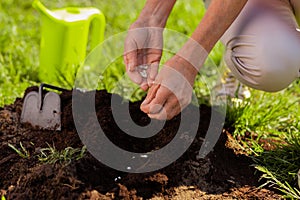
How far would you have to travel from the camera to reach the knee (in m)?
2.37

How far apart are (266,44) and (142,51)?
1.62ft

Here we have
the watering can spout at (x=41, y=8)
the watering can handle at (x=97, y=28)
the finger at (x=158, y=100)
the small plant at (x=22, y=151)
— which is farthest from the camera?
the watering can handle at (x=97, y=28)

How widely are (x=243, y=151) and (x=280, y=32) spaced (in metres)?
0.50

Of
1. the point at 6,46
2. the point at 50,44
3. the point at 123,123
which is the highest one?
the point at 123,123

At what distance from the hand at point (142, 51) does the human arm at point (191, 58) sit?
0.98 feet

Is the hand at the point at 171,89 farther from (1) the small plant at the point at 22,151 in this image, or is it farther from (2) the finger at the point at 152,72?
(1) the small plant at the point at 22,151

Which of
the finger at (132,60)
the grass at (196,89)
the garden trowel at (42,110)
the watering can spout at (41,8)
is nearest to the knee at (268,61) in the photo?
the grass at (196,89)

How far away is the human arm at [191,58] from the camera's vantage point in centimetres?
197

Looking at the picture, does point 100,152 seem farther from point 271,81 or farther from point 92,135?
point 271,81

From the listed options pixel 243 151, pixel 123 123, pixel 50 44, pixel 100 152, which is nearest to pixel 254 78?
pixel 243 151

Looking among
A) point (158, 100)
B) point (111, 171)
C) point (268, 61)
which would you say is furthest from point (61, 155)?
point (268, 61)

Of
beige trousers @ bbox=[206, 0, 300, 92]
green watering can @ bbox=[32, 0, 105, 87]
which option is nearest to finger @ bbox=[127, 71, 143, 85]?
beige trousers @ bbox=[206, 0, 300, 92]

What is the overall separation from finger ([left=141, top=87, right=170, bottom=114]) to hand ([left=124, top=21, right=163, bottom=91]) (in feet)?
1.00

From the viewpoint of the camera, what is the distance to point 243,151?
238 cm
